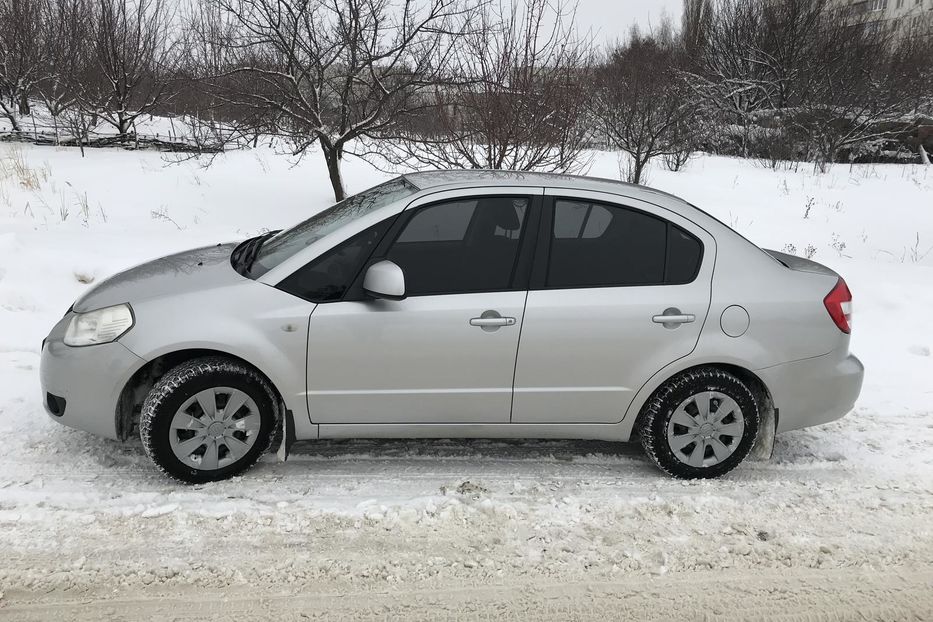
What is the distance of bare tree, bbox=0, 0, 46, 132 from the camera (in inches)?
755

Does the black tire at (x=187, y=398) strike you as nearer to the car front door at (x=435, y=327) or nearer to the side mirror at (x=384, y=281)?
the car front door at (x=435, y=327)

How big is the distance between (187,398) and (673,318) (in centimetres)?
249

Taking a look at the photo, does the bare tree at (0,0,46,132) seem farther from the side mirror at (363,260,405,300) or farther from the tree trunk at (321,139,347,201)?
the side mirror at (363,260,405,300)

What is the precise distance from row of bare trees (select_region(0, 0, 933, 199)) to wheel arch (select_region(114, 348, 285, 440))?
236 inches

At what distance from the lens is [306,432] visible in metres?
3.51

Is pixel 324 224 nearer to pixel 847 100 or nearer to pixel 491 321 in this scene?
pixel 491 321

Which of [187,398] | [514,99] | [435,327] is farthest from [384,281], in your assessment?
[514,99]

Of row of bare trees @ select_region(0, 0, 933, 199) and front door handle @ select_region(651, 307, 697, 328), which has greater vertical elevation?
row of bare trees @ select_region(0, 0, 933, 199)

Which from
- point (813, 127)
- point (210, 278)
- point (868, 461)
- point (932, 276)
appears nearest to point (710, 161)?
point (813, 127)

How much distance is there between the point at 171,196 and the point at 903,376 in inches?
452

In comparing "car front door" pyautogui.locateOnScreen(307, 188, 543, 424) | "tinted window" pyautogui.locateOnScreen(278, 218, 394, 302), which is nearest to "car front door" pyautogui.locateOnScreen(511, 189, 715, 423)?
"car front door" pyautogui.locateOnScreen(307, 188, 543, 424)

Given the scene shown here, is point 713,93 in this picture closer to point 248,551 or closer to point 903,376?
point 903,376

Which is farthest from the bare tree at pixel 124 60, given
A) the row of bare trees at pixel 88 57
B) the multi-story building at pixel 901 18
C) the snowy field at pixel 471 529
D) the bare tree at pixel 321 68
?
the multi-story building at pixel 901 18

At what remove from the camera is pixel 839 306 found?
3.62 metres
